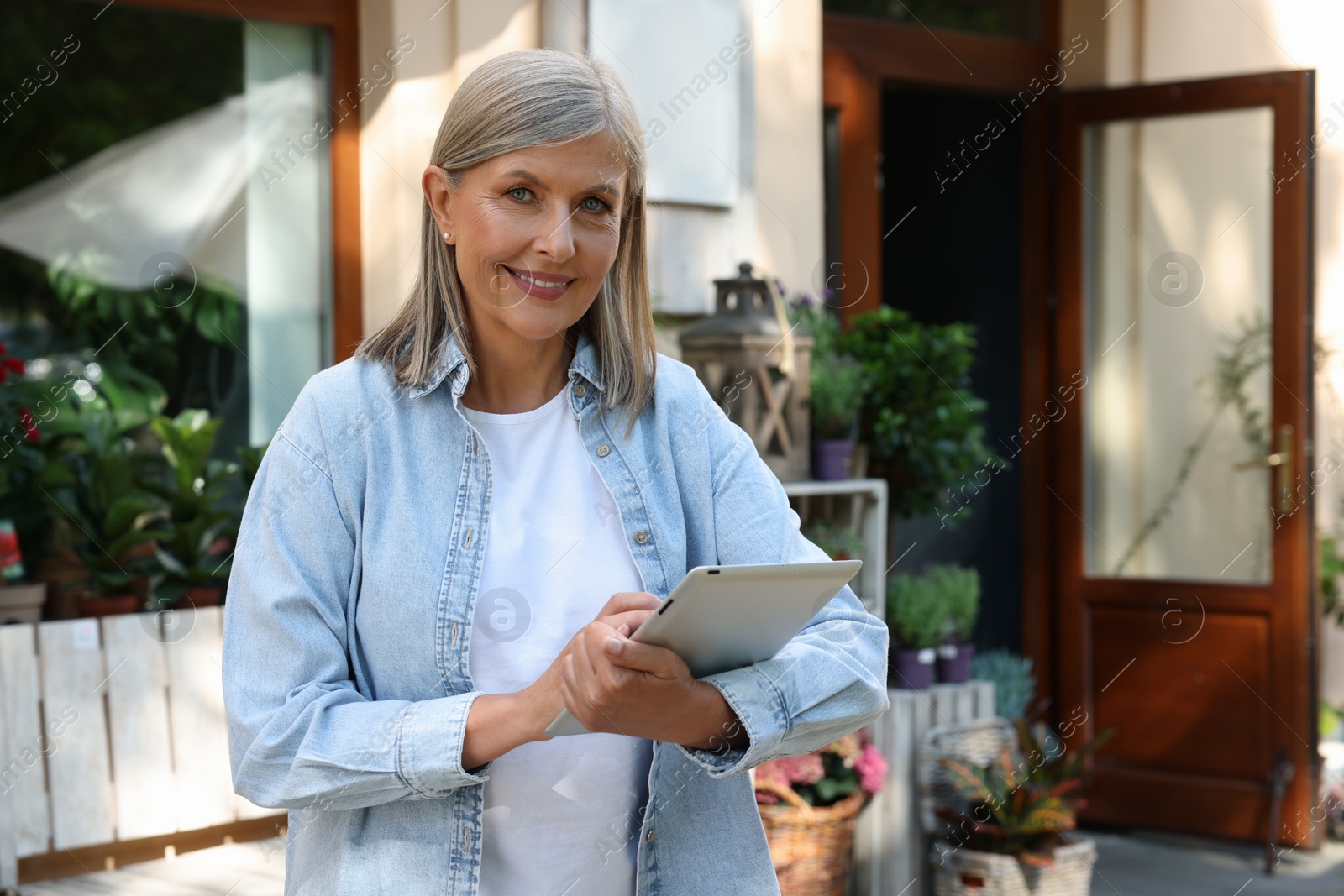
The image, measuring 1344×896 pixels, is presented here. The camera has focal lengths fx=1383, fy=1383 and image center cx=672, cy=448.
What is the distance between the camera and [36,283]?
11.5 ft

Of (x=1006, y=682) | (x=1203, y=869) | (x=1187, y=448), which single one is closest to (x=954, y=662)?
(x=1006, y=682)

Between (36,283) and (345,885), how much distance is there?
277 centimetres

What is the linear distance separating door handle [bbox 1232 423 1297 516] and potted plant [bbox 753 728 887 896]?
87.1 inches

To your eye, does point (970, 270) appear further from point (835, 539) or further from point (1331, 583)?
point (835, 539)

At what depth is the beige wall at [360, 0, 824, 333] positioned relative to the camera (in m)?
3.51

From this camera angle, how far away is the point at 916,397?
3.84 metres

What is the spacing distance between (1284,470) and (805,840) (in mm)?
2567

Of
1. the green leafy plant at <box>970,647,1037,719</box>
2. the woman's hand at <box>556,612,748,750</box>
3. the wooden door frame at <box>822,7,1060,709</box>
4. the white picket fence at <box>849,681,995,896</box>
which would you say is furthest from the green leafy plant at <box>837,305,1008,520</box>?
the woman's hand at <box>556,612,748,750</box>

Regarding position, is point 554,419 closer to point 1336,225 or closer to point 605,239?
point 605,239

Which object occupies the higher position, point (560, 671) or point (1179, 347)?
point (1179, 347)

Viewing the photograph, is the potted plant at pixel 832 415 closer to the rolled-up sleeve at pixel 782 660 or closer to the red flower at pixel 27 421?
the red flower at pixel 27 421

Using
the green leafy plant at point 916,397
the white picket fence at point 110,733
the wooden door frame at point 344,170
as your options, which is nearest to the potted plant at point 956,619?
the green leafy plant at point 916,397

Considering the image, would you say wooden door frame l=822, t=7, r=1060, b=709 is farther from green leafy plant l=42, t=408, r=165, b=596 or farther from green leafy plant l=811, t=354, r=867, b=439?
green leafy plant l=42, t=408, r=165, b=596

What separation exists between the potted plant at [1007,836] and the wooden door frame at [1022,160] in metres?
1.72
